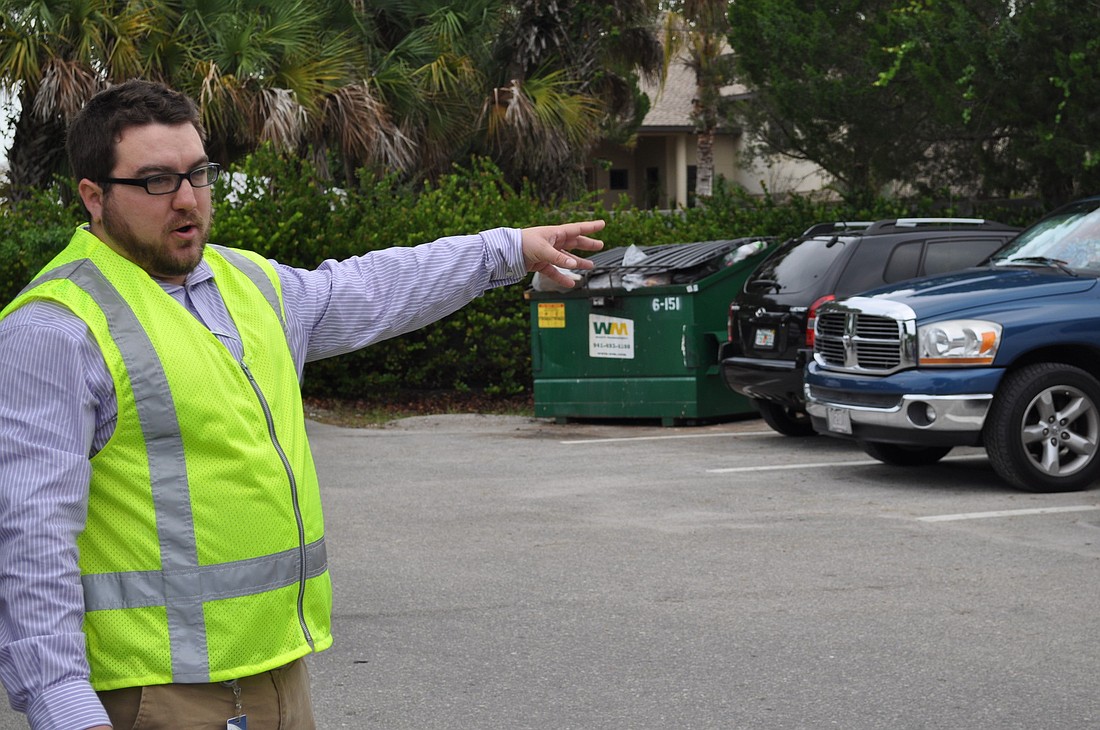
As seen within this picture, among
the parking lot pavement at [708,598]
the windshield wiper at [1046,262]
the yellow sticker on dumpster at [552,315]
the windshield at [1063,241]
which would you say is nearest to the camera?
the parking lot pavement at [708,598]

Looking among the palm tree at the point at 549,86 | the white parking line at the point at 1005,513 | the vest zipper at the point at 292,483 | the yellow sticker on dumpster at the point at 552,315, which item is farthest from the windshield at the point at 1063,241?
the palm tree at the point at 549,86

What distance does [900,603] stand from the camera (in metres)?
6.27

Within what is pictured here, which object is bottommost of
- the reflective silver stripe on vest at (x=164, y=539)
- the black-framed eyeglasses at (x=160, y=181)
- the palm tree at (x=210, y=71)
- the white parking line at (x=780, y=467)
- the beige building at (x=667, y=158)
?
the white parking line at (x=780, y=467)

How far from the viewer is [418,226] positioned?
52.6ft

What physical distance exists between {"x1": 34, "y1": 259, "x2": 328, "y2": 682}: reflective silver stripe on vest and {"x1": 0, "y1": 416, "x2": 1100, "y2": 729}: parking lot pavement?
8.37 ft

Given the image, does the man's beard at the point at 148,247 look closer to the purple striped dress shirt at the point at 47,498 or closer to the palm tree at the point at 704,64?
the purple striped dress shirt at the point at 47,498

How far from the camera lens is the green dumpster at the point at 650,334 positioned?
13258mm

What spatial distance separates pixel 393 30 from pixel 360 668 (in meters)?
17.4

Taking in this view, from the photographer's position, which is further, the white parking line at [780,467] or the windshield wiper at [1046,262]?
the white parking line at [780,467]

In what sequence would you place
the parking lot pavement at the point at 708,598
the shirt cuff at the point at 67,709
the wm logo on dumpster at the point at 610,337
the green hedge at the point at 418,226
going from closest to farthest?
the shirt cuff at the point at 67,709
the parking lot pavement at the point at 708,598
the wm logo on dumpster at the point at 610,337
the green hedge at the point at 418,226

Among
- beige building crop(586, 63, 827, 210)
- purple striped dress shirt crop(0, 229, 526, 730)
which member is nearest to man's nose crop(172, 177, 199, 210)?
purple striped dress shirt crop(0, 229, 526, 730)

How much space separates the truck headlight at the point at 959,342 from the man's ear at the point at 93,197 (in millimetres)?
7385

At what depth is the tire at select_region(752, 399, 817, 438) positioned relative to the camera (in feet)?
41.2

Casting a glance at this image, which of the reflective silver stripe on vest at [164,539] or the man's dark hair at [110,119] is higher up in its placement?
the man's dark hair at [110,119]
